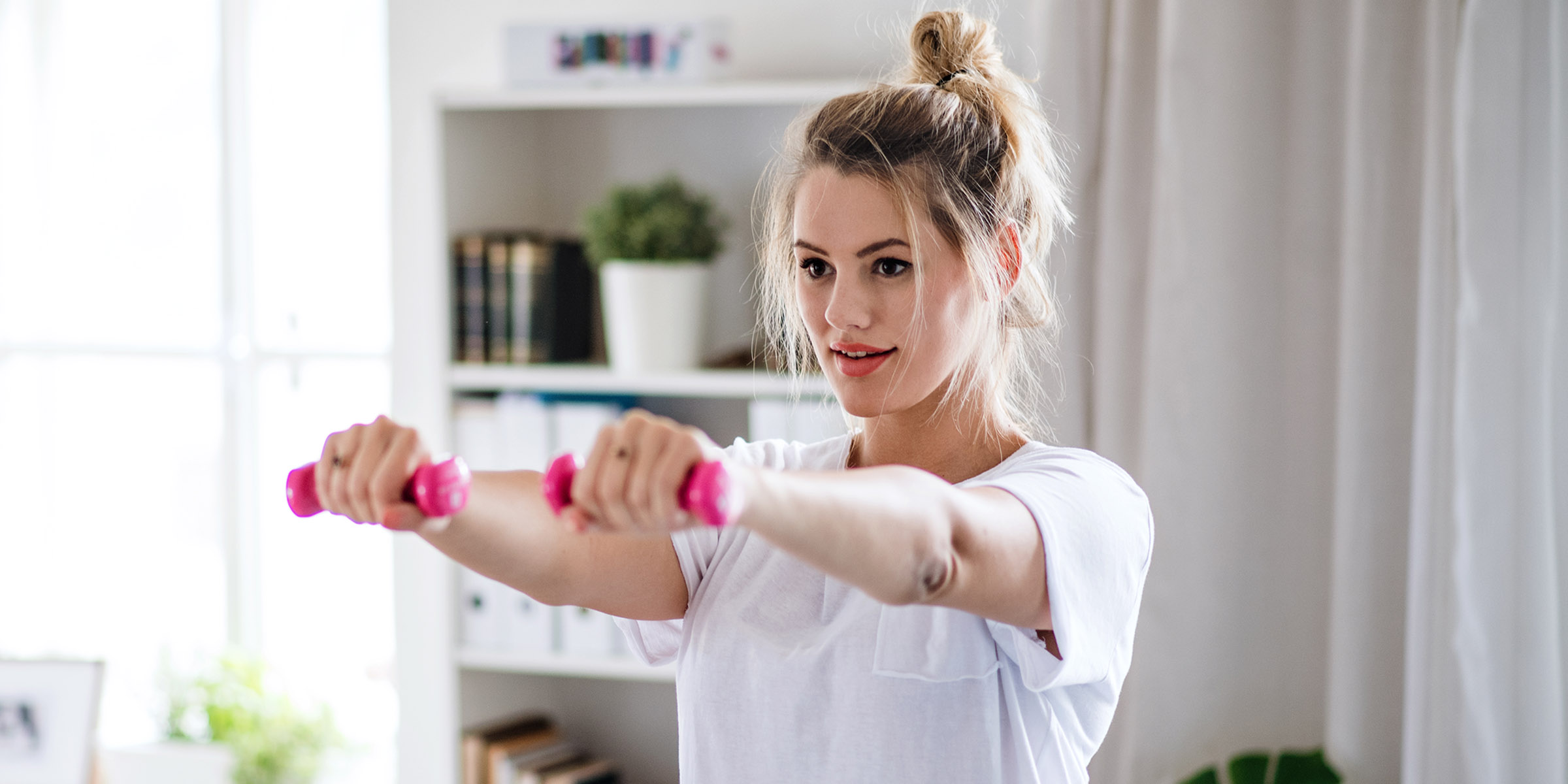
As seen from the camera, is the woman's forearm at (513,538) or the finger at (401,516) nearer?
the finger at (401,516)

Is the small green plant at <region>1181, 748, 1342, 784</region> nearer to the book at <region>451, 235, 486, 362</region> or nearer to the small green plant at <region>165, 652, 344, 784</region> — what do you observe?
the book at <region>451, 235, 486, 362</region>

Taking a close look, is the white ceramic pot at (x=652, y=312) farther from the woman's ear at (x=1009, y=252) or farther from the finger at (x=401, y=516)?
the finger at (x=401, y=516)

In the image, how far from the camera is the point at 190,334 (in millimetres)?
2760

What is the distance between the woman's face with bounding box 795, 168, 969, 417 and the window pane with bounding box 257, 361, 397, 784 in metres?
1.93

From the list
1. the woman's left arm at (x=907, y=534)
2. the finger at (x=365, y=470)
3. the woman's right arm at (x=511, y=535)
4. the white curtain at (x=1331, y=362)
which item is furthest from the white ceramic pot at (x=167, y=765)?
the woman's left arm at (x=907, y=534)

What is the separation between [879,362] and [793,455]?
7.3 inches

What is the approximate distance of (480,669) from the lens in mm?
2213

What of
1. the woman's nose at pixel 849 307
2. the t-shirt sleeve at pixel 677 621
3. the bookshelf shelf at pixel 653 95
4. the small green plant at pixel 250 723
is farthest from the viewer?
the small green plant at pixel 250 723

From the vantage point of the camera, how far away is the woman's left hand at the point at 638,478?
1.89 feet

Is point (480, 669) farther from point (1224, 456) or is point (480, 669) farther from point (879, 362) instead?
point (879, 362)

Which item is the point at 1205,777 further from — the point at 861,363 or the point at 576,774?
the point at 861,363

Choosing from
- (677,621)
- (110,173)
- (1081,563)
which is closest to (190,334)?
(110,173)

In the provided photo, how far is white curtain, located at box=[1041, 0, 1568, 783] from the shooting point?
1547 mm

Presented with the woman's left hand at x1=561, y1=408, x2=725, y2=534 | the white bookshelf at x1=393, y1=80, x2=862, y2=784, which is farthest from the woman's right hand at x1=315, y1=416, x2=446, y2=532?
the white bookshelf at x1=393, y1=80, x2=862, y2=784
